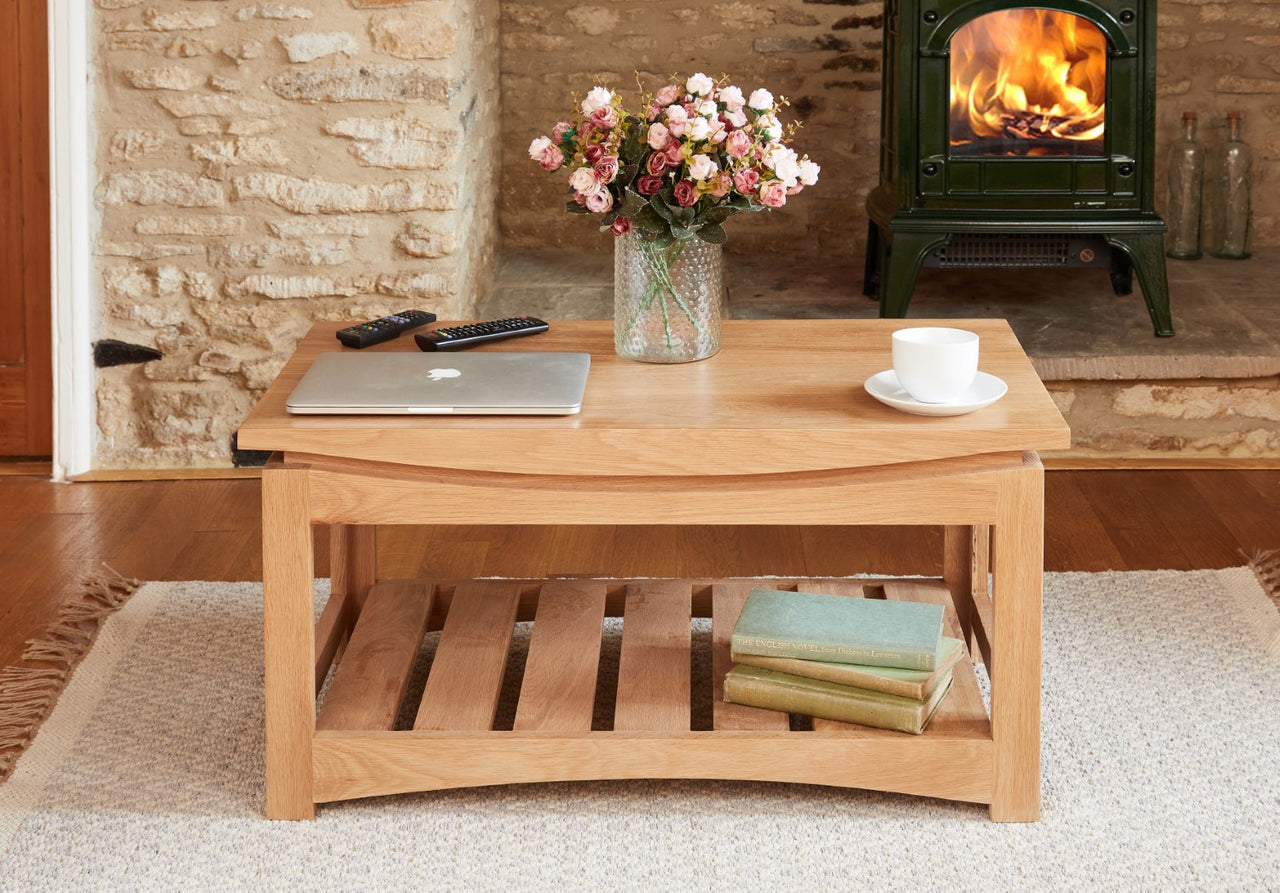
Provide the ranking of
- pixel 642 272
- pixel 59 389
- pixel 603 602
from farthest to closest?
pixel 59 389 < pixel 603 602 < pixel 642 272

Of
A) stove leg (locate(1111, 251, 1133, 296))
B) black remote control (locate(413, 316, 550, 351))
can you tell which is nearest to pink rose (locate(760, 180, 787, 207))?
black remote control (locate(413, 316, 550, 351))

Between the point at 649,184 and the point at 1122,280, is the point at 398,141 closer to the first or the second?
the point at 649,184

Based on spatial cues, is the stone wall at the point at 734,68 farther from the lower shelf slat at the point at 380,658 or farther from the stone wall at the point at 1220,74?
the lower shelf slat at the point at 380,658

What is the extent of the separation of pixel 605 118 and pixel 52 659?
1314 millimetres

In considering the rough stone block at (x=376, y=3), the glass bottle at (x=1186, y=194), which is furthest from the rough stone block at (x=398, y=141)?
the glass bottle at (x=1186, y=194)

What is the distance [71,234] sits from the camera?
336 cm

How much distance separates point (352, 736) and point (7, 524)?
4.99ft

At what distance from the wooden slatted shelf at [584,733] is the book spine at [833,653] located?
0.28 ft

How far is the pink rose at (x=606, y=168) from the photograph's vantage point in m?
2.08

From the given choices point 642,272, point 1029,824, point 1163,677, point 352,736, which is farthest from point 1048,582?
point 352,736

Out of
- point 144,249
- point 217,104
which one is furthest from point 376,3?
point 144,249

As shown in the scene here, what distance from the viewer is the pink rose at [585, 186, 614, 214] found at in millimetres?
2084

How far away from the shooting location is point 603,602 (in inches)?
95.9

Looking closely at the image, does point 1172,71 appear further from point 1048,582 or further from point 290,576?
point 290,576
